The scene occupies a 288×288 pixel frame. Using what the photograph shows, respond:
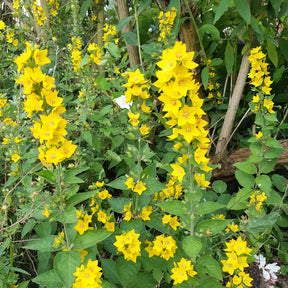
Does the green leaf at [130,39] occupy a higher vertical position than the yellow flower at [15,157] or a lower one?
higher

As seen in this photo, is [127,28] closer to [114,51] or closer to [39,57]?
[114,51]

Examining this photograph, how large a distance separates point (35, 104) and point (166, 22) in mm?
1190

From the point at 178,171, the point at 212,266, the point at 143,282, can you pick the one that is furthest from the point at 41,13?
the point at 212,266

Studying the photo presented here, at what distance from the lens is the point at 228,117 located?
2072mm

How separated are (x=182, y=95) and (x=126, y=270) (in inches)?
25.9

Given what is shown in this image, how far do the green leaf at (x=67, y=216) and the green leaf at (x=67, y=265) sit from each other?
0.12m

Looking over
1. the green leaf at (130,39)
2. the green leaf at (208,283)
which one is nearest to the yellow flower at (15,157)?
the green leaf at (208,283)

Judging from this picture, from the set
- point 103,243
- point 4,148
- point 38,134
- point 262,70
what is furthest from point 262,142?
point 4,148

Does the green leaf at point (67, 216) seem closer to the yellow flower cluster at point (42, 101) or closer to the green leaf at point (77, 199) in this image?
the green leaf at point (77, 199)

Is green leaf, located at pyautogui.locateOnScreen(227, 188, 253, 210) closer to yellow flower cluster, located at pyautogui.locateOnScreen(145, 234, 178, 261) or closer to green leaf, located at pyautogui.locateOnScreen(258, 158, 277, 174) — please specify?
green leaf, located at pyautogui.locateOnScreen(258, 158, 277, 174)

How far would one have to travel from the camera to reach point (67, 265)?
35.3 inches

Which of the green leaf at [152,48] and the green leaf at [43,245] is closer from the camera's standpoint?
the green leaf at [43,245]

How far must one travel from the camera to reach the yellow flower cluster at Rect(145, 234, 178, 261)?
1.08 meters

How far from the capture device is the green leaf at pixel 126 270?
107 cm
